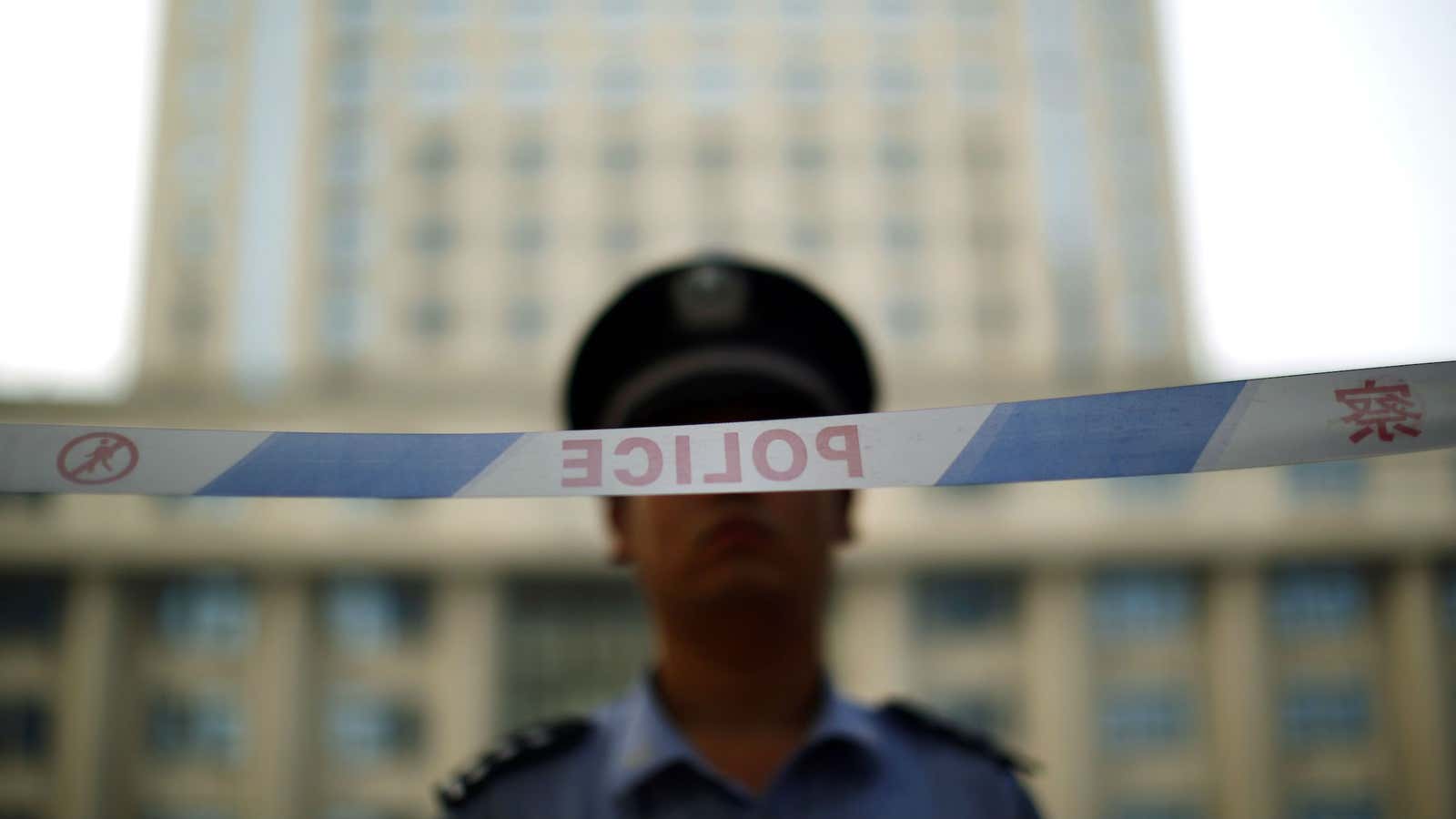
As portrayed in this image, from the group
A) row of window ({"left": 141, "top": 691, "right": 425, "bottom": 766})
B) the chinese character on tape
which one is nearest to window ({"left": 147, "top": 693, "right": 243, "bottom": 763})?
row of window ({"left": 141, "top": 691, "right": 425, "bottom": 766})

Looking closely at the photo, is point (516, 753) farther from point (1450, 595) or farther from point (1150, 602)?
point (1450, 595)

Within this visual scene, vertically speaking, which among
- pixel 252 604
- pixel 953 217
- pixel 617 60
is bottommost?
pixel 252 604

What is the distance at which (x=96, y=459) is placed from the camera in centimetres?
49

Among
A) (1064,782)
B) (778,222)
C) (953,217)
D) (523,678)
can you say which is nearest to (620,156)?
(778,222)

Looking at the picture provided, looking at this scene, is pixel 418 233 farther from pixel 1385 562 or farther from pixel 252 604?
pixel 1385 562

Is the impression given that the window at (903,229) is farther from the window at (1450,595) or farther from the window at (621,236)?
the window at (1450,595)

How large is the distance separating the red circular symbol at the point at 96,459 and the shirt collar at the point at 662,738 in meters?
0.42

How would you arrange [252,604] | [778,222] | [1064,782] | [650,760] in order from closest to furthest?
1. [650,760]
2. [1064,782]
3. [252,604]
4. [778,222]

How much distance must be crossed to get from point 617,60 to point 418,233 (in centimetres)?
398

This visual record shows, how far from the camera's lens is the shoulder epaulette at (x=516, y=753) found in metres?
0.74

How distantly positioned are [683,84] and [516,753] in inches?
540

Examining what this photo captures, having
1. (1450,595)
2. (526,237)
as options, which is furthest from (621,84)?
(1450,595)

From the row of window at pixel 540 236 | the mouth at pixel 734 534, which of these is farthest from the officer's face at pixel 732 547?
the row of window at pixel 540 236

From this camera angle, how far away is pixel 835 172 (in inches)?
523
